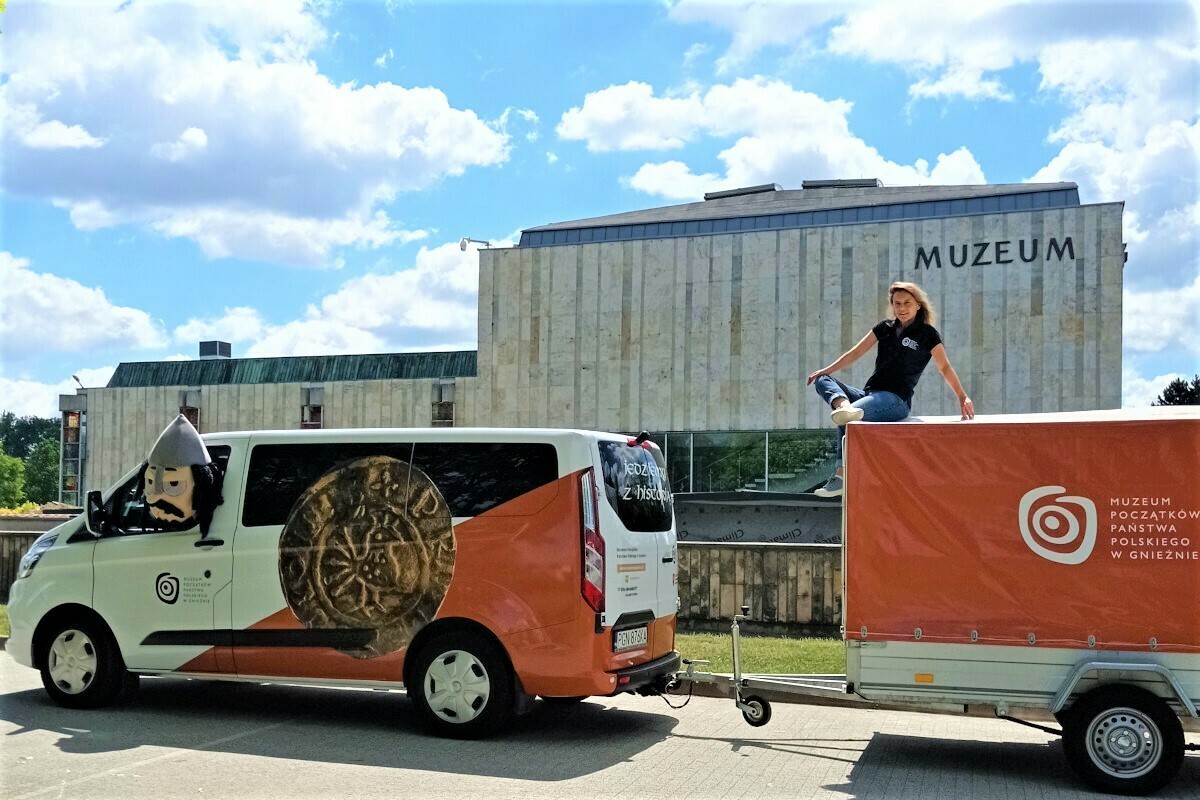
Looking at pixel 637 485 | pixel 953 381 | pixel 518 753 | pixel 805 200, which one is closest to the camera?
pixel 518 753

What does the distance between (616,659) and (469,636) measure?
3.49 feet

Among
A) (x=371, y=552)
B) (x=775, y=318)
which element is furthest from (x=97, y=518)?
(x=775, y=318)

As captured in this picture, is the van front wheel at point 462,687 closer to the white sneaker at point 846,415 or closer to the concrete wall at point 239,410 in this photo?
the white sneaker at point 846,415

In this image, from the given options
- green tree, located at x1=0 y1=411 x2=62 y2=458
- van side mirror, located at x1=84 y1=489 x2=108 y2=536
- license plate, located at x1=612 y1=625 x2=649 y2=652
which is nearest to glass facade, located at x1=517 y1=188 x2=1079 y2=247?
license plate, located at x1=612 y1=625 x2=649 y2=652

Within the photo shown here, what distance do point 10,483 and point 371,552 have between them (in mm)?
103425

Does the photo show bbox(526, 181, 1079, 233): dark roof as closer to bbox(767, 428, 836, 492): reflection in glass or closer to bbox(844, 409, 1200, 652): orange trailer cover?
bbox(767, 428, 836, 492): reflection in glass

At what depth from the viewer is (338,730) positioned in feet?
29.1

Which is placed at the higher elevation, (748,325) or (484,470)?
(748,325)

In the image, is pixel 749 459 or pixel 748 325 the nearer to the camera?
pixel 749 459

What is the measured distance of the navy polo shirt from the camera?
8.70 m

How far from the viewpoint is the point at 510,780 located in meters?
7.34

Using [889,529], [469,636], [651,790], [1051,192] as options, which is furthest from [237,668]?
[1051,192]

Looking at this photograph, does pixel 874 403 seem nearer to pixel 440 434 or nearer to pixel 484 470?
pixel 484 470

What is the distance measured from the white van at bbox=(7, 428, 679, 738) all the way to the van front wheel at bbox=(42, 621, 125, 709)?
1cm
